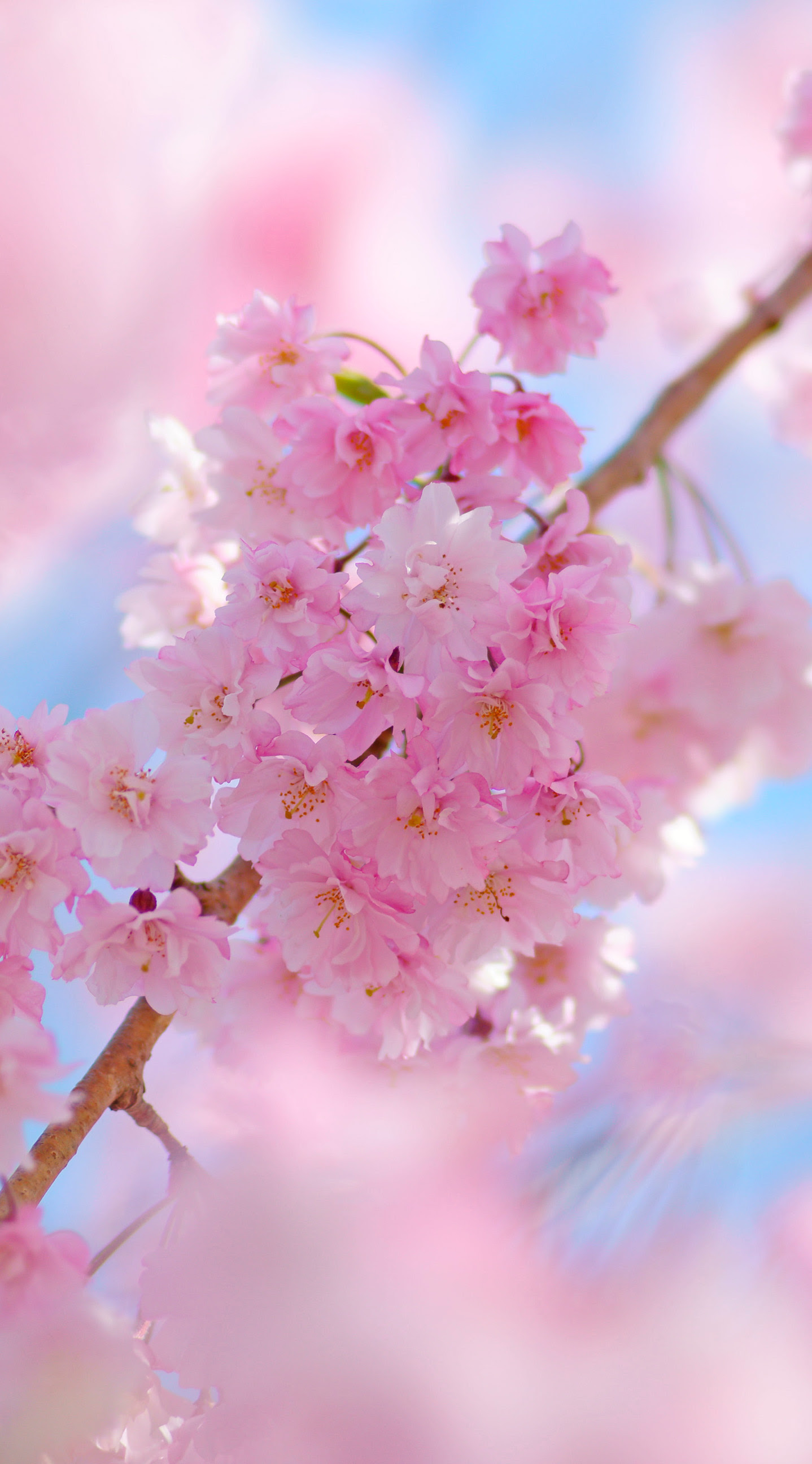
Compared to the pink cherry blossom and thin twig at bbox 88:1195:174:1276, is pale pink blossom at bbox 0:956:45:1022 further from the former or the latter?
the pink cherry blossom

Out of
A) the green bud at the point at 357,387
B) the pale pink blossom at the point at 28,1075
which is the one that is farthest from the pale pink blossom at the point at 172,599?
the pale pink blossom at the point at 28,1075

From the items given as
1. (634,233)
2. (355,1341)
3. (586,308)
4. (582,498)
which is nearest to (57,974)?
(355,1341)

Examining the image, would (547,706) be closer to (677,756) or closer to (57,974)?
(57,974)

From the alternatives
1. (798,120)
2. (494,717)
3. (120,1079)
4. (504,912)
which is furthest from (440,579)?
(798,120)

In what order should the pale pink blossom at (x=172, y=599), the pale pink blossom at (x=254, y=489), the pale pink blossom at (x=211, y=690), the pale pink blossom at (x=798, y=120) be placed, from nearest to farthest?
the pale pink blossom at (x=211, y=690)
the pale pink blossom at (x=254, y=489)
the pale pink blossom at (x=172, y=599)
the pale pink blossom at (x=798, y=120)

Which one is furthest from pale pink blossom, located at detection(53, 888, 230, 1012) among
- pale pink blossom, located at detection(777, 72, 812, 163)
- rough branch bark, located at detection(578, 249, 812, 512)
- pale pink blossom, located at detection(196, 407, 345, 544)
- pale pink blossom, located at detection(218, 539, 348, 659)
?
pale pink blossom, located at detection(777, 72, 812, 163)

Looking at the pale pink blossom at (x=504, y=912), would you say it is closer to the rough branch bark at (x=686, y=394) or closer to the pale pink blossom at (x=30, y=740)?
the pale pink blossom at (x=30, y=740)
